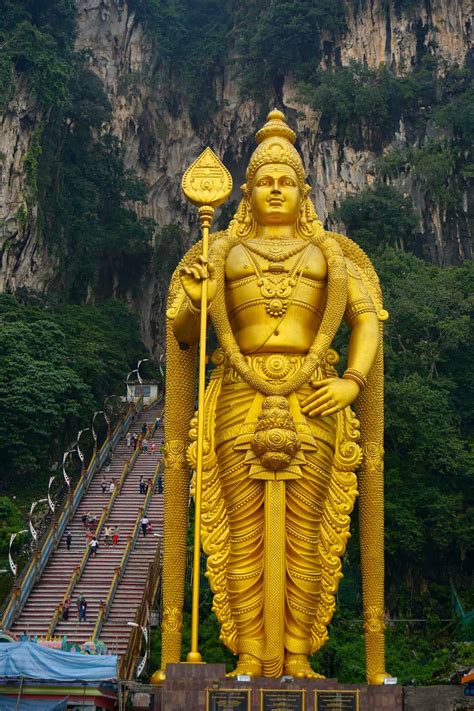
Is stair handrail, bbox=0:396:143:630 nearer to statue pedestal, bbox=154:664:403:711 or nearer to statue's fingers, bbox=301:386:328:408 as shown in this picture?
statue pedestal, bbox=154:664:403:711

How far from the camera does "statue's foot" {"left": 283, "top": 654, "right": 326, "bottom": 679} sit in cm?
909

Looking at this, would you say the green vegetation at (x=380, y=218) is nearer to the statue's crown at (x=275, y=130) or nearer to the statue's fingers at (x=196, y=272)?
the statue's crown at (x=275, y=130)

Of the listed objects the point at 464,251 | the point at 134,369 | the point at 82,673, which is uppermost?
the point at 464,251

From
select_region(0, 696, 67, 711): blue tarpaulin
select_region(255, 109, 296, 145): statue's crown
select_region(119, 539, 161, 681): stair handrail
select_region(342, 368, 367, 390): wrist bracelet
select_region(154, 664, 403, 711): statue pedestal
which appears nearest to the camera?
select_region(154, 664, 403, 711): statue pedestal

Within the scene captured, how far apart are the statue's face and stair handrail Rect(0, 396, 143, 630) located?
7.47m

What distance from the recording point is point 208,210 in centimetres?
973

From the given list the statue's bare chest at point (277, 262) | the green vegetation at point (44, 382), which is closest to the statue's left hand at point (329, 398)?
the statue's bare chest at point (277, 262)

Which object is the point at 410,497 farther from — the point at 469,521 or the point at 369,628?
the point at 369,628

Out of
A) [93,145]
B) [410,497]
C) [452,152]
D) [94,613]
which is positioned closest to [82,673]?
[94,613]

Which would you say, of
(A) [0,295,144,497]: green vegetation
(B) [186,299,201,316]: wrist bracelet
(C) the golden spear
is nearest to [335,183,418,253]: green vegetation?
(A) [0,295,144,497]: green vegetation

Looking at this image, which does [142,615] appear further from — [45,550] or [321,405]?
[321,405]

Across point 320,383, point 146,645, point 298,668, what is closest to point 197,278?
point 320,383

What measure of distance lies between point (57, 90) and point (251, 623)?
2279 centimetres

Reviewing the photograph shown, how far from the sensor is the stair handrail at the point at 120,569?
1517 cm
